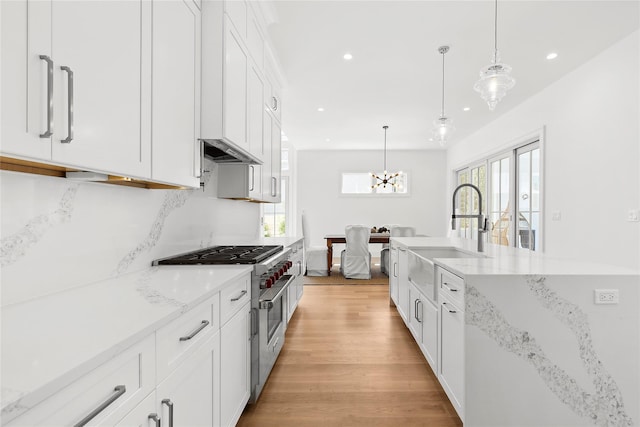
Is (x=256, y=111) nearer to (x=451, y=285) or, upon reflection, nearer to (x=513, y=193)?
(x=451, y=285)

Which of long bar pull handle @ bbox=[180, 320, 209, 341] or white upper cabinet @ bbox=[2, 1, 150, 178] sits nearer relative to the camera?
white upper cabinet @ bbox=[2, 1, 150, 178]

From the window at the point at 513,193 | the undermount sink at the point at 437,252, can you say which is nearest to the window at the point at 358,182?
the window at the point at 513,193

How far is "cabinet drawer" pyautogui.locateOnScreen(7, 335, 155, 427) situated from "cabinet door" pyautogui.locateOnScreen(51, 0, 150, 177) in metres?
0.59

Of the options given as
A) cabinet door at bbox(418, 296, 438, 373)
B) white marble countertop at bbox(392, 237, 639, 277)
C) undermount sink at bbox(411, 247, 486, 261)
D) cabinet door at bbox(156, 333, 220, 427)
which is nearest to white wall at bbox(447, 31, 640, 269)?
undermount sink at bbox(411, 247, 486, 261)

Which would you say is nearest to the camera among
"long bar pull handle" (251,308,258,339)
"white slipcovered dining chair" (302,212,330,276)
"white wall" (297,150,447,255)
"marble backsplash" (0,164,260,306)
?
"marble backsplash" (0,164,260,306)

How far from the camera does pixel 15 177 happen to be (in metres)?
1.10

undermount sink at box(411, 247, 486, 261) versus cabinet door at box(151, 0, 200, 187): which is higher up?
cabinet door at box(151, 0, 200, 187)

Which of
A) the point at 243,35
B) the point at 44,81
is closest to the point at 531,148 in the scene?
the point at 243,35

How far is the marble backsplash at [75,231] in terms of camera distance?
1.09m

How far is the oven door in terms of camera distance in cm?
192

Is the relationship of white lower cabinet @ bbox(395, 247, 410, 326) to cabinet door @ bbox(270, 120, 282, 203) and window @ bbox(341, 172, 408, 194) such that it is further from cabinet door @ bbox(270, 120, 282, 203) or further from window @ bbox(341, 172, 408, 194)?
window @ bbox(341, 172, 408, 194)

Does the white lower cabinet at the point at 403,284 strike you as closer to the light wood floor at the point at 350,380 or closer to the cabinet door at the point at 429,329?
the light wood floor at the point at 350,380

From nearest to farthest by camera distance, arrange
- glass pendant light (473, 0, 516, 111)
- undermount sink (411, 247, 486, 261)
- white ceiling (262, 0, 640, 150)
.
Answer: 1. glass pendant light (473, 0, 516, 111)
2. white ceiling (262, 0, 640, 150)
3. undermount sink (411, 247, 486, 261)

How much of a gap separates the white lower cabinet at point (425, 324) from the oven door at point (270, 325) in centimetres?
102
